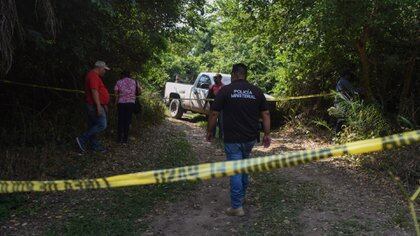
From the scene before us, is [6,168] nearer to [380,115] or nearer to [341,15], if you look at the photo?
[341,15]

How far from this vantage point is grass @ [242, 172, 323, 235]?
18.3 feet

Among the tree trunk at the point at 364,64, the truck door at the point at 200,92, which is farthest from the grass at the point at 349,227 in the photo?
the truck door at the point at 200,92

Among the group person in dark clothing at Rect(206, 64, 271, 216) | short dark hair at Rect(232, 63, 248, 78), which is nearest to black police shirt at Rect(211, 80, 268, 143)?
person in dark clothing at Rect(206, 64, 271, 216)

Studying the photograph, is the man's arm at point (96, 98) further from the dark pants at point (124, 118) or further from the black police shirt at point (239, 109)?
the black police shirt at point (239, 109)

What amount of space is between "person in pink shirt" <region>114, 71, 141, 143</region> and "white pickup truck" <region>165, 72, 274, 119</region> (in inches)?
186

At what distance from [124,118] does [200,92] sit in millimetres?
5957

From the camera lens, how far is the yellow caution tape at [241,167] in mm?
3432

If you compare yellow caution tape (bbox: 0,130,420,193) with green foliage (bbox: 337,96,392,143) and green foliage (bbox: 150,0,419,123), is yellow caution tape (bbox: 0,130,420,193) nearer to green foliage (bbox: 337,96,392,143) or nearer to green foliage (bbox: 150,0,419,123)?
green foliage (bbox: 150,0,419,123)

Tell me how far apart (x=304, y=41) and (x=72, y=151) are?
5057mm

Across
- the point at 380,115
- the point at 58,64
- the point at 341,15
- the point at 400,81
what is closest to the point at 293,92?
the point at 400,81

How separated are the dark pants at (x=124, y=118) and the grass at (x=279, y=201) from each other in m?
3.39

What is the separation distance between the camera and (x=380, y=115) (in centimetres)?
946

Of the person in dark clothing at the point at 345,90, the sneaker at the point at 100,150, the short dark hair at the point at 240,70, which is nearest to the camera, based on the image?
the short dark hair at the point at 240,70

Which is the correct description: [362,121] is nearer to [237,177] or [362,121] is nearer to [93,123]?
[237,177]
